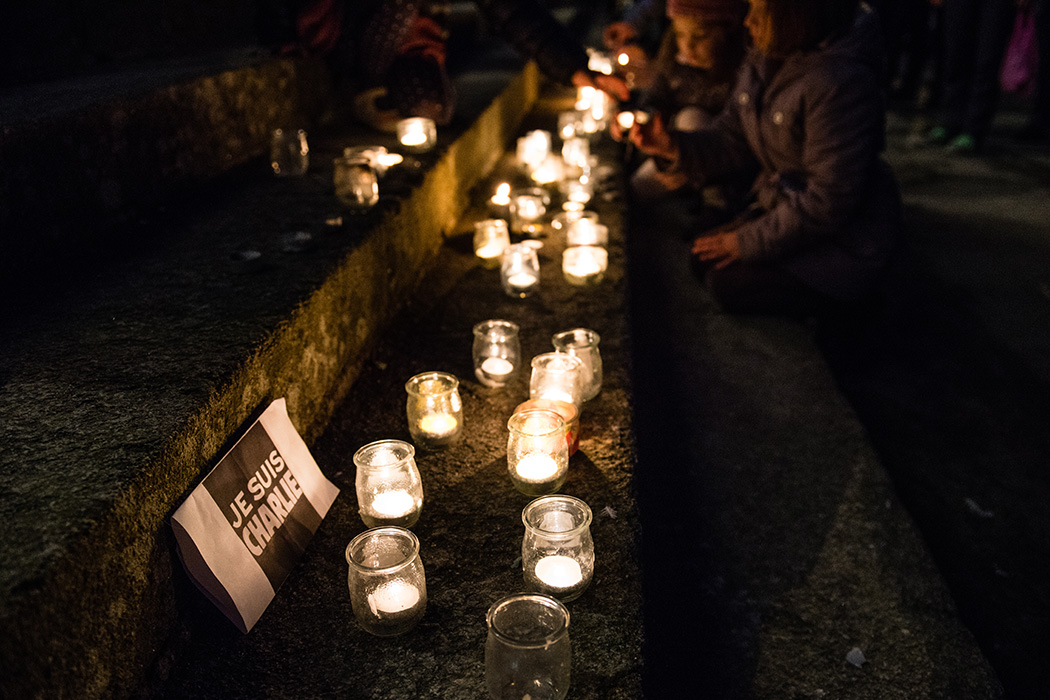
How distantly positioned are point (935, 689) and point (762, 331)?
215 centimetres

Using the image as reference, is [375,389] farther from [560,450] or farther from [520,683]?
[520,683]

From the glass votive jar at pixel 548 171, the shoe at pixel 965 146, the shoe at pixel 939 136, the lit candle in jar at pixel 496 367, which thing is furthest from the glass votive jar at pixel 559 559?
the shoe at pixel 939 136

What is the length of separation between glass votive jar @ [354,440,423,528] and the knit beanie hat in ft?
11.8

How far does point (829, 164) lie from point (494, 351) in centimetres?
182

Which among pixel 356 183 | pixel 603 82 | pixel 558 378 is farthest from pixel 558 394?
pixel 603 82

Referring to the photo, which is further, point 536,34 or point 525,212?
point 536,34

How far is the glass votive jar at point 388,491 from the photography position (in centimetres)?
200

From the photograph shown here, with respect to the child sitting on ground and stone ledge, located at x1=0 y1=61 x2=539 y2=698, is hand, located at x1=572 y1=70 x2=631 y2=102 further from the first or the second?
stone ledge, located at x1=0 y1=61 x2=539 y2=698

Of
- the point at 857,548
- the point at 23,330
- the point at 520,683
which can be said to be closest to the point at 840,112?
the point at 857,548

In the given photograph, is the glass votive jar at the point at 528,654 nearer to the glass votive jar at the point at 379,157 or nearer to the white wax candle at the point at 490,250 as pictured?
the white wax candle at the point at 490,250

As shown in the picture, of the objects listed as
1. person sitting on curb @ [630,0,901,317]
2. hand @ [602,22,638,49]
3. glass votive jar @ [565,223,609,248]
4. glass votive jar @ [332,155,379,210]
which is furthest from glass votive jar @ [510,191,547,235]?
hand @ [602,22,638,49]

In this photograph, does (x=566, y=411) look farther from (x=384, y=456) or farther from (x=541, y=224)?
(x=541, y=224)

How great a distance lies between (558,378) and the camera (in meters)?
2.42

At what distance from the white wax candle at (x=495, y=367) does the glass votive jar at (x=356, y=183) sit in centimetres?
101
